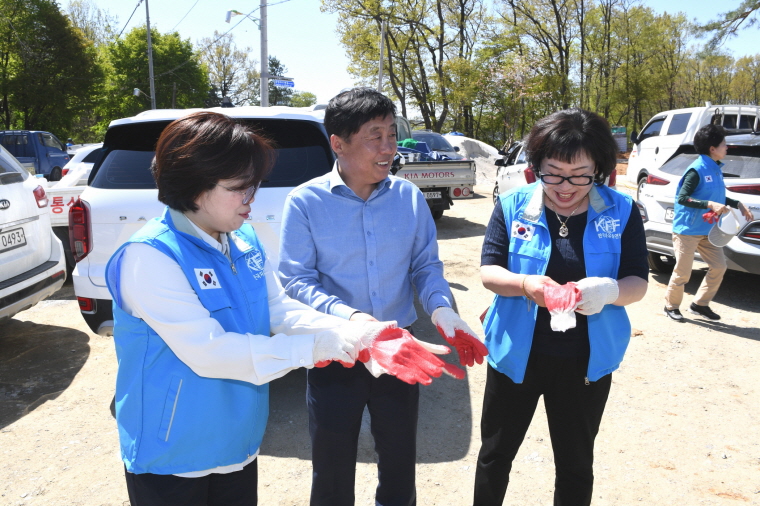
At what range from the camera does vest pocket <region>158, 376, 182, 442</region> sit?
1.56 meters

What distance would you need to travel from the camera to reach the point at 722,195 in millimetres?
5508

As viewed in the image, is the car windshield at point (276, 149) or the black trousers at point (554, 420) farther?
the car windshield at point (276, 149)

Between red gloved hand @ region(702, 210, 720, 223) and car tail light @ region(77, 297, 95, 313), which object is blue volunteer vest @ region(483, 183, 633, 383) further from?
red gloved hand @ region(702, 210, 720, 223)

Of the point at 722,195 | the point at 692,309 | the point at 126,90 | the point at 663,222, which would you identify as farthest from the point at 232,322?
the point at 126,90


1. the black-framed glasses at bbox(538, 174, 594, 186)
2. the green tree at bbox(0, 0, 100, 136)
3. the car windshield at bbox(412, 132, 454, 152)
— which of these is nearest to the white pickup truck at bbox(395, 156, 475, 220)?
the car windshield at bbox(412, 132, 454, 152)

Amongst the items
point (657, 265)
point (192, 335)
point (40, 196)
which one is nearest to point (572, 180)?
point (192, 335)

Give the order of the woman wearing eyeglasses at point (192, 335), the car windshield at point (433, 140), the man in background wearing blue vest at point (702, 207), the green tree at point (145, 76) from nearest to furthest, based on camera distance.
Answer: the woman wearing eyeglasses at point (192, 335) < the man in background wearing blue vest at point (702, 207) < the car windshield at point (433, 140) < the green tree at point (145, 76)

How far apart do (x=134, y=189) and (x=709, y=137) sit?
5165 mm

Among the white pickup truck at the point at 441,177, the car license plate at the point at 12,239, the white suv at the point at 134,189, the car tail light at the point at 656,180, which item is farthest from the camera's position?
the white pickup truck at the point at 441,177

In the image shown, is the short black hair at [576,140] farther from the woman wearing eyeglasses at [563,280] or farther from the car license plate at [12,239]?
the car license plate at [12,239]

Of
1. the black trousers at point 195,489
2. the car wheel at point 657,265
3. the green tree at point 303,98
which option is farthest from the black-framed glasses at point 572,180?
the green tree at point 303,98

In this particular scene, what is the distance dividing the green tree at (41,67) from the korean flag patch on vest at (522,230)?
1641 inches

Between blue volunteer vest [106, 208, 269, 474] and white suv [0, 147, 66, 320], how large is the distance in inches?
134

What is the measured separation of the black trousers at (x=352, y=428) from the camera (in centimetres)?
216
